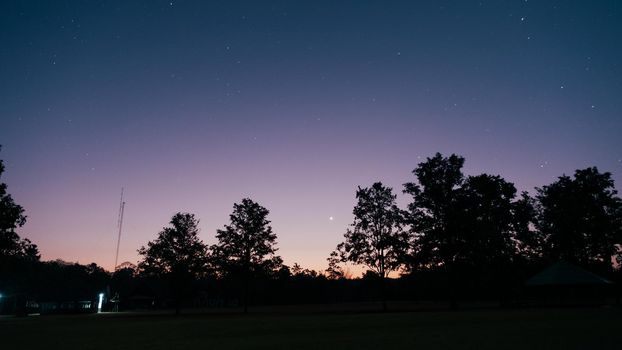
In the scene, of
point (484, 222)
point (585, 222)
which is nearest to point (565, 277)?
point (484, 222)

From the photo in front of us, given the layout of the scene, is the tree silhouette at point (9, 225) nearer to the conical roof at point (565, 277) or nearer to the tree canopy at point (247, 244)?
the tree canopy at point (247, 244)

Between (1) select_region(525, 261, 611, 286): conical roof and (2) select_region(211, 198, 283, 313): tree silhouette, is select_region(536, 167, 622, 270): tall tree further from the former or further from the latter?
(2) select_region(211, 198, 283, 313): tree silhouette

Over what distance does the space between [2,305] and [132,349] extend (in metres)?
82.6

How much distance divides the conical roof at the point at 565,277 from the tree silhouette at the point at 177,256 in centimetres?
4560

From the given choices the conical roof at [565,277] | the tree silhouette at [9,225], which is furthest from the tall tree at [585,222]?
the tree silhouette at [9,225]

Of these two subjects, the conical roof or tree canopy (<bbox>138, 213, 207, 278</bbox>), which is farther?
tree canopy (<bbox>138, 213, 207, 278</bbox>)

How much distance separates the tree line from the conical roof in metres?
7.98

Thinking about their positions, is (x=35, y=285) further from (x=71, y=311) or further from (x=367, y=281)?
(x=367, y=281)

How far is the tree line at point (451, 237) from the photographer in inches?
2122

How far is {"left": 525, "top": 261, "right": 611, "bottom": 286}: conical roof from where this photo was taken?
43.7 metres

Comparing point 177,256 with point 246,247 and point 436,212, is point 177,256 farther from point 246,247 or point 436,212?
point 436,212

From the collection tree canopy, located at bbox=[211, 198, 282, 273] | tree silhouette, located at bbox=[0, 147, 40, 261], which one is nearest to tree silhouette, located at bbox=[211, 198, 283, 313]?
tree canopy, located at bbox=[211, 198, 282, 273]

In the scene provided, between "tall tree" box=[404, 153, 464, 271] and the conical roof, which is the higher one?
"tall tree" box=[404, 153, 464, 271]

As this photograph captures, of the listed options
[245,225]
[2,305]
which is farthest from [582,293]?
[2,305]
